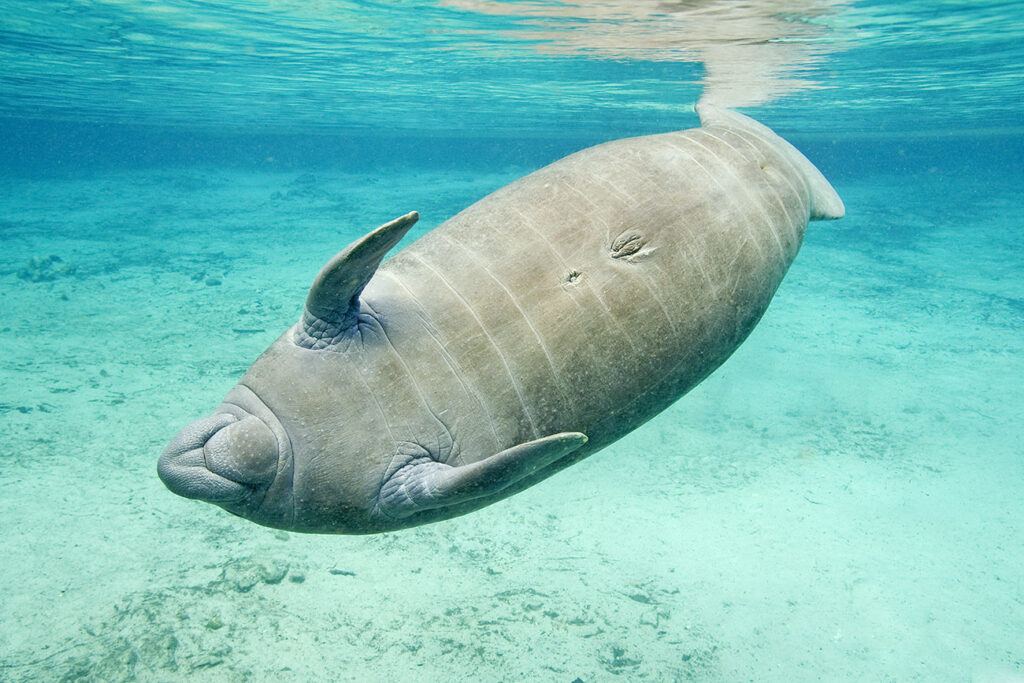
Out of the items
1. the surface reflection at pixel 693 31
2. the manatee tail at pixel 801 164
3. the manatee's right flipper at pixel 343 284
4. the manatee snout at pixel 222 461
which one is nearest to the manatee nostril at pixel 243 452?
the manatee snout at pixel 222 461

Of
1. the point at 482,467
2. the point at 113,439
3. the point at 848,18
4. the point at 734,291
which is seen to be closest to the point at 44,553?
the point at 113,439

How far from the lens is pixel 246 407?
7.97 ft

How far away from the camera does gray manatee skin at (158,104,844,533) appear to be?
232 cm

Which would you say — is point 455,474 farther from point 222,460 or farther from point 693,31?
point 693,31

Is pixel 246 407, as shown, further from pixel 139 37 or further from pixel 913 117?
pixel 913 117

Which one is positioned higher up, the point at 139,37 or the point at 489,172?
the point at 139,37

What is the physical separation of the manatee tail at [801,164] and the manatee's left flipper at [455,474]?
283 cm

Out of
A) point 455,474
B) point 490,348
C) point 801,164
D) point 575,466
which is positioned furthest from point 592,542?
point 455,474

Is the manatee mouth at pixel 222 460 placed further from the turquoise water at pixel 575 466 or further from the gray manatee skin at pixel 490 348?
the turquoise water at pixel 575 466

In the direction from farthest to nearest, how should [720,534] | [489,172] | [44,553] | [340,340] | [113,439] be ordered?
[489,172]
[113,439]
[720,534]
[44,553]
[340,340]

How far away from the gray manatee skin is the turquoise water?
3.20 meters

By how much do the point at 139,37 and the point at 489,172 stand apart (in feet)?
69.8

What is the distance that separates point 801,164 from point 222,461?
410 cm

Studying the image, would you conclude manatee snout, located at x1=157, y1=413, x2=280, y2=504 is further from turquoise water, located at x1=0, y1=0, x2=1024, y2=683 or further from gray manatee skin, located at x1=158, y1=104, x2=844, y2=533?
turquoise water, located at x1=0, y1=0, x2=1024, y2=683
